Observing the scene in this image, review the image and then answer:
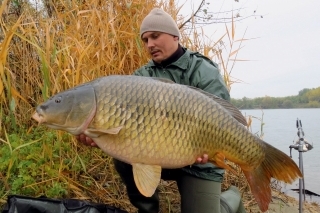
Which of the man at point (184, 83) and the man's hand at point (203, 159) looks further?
the man at point (184, 83)

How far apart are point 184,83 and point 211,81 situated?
0.51 ft

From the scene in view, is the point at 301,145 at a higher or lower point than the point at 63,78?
lower

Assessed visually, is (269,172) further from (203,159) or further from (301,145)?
(301,145)

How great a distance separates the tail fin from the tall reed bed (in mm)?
740

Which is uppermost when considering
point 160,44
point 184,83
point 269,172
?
point 160,44

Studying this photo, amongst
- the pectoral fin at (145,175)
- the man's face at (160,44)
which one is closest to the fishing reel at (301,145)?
the man's face at (160,44)

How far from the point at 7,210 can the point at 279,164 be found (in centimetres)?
116

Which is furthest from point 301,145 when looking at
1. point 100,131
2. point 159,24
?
point 100,131

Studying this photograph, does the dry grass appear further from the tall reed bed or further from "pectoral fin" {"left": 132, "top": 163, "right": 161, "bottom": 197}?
"pectoral fin" {"left": 132, "top": 163, "right": 161, "bottom": 197}

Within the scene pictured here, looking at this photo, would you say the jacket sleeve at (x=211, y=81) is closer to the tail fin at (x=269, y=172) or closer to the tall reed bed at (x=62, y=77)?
the tail fin at (x=269, y=172)

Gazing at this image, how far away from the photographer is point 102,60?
245cm

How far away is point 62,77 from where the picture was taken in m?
2.33

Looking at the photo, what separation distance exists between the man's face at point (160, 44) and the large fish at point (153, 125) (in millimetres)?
480

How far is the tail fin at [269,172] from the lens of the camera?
1.57 metres
